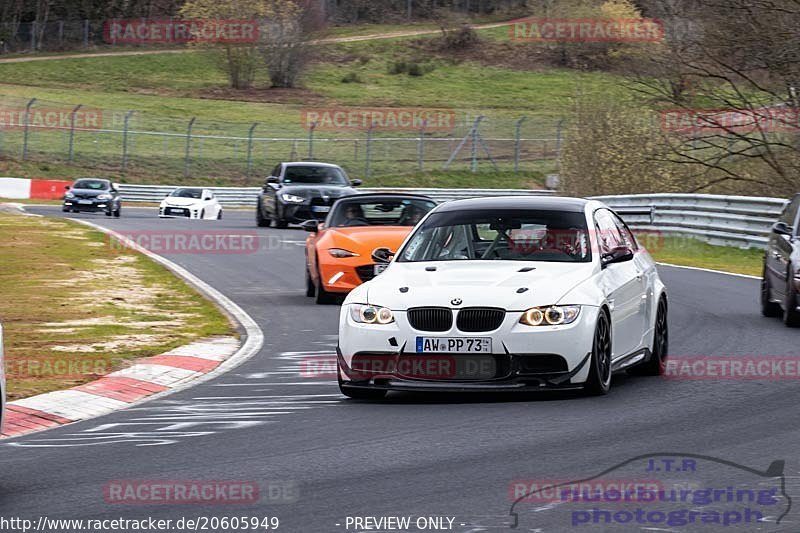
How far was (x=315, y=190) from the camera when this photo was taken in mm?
33125

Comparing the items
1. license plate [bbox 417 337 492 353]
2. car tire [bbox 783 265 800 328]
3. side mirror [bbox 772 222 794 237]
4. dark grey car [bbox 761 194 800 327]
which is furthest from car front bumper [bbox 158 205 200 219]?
license plate [bbox 417 337 492 353]

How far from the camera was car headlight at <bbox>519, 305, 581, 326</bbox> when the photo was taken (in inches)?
391

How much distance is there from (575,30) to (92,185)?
54924 mm

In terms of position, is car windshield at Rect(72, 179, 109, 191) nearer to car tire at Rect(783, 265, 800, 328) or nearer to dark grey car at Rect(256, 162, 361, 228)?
dark grey car at Rect(256, 162, 361, 228)

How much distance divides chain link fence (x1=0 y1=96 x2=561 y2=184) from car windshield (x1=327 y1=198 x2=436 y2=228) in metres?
39.7

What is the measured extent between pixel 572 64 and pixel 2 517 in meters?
93.4

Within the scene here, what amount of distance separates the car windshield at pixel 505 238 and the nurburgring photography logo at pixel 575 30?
235ft

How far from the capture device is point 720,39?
29.7 meters

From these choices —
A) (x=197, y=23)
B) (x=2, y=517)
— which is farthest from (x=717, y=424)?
(x=197, y=23)

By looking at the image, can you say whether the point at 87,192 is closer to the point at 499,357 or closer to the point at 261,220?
the point at 261,220

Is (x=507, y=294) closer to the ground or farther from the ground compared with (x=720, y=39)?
closer to the ground

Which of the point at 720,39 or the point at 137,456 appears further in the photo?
the point at 720,39

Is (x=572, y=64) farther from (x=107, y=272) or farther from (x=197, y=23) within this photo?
(x=107, y=272)

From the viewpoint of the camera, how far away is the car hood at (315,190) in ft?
108
